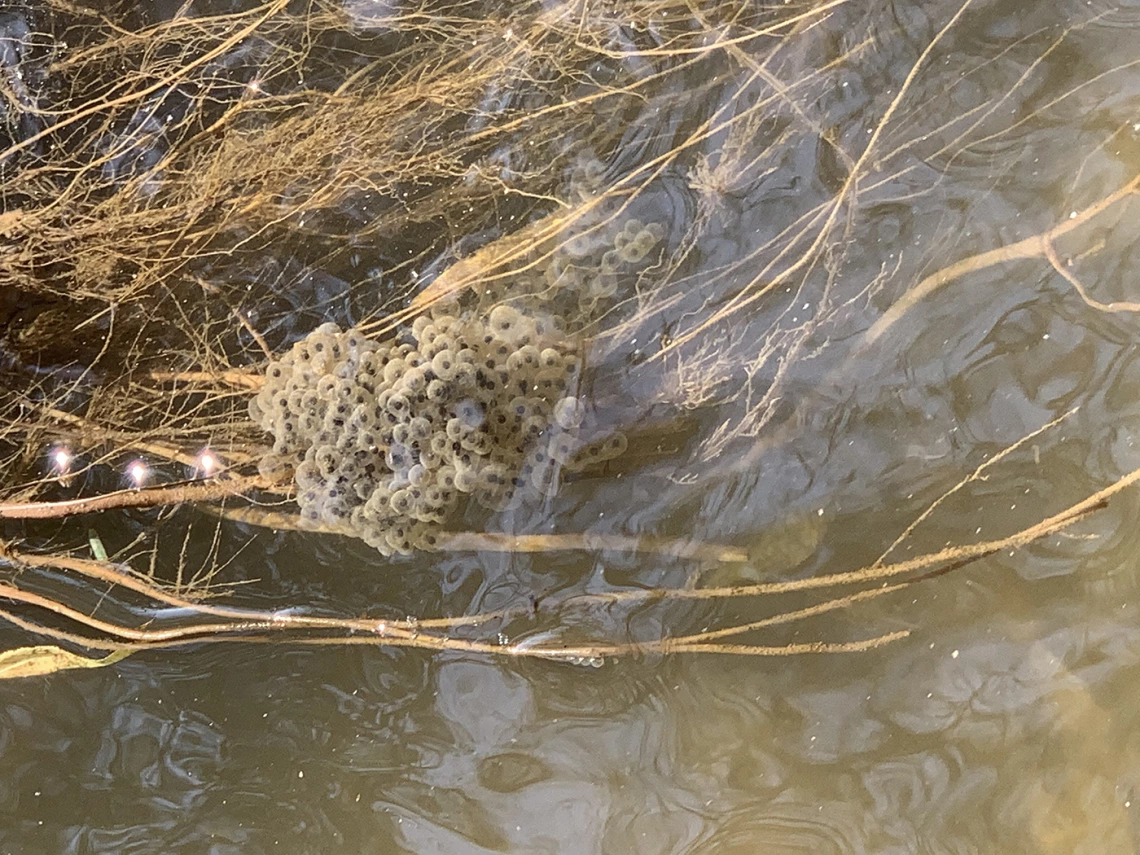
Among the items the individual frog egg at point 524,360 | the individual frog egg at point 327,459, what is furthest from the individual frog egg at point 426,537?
the individual frog egg at point 524,360

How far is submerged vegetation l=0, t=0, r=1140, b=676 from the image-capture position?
0.96 metres

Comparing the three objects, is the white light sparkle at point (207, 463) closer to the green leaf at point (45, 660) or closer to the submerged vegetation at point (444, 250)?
the submerged vegetation at point (444, 250)

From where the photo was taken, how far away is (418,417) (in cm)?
80

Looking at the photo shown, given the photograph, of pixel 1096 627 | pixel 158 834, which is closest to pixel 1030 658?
pixel 1096 627

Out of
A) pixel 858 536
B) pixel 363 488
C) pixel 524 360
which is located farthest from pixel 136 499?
pixel 858 536

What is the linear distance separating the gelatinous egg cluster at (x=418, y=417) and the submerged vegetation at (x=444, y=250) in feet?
0.17

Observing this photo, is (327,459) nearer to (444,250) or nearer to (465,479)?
(465,479)

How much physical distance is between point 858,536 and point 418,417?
59 centimetres

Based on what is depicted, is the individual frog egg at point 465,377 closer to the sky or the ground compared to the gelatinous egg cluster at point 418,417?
closer to the sky

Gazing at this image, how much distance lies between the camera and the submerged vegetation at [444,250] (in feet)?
3.14

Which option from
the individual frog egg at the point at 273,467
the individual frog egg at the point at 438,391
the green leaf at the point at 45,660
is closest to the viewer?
the individual frog egg at the point at 438,391

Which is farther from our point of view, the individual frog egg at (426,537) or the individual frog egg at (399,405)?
the individual frog egg at (426,537)

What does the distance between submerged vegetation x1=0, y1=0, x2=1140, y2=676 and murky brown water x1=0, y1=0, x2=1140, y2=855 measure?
10 mm

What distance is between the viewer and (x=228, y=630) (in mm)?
999
